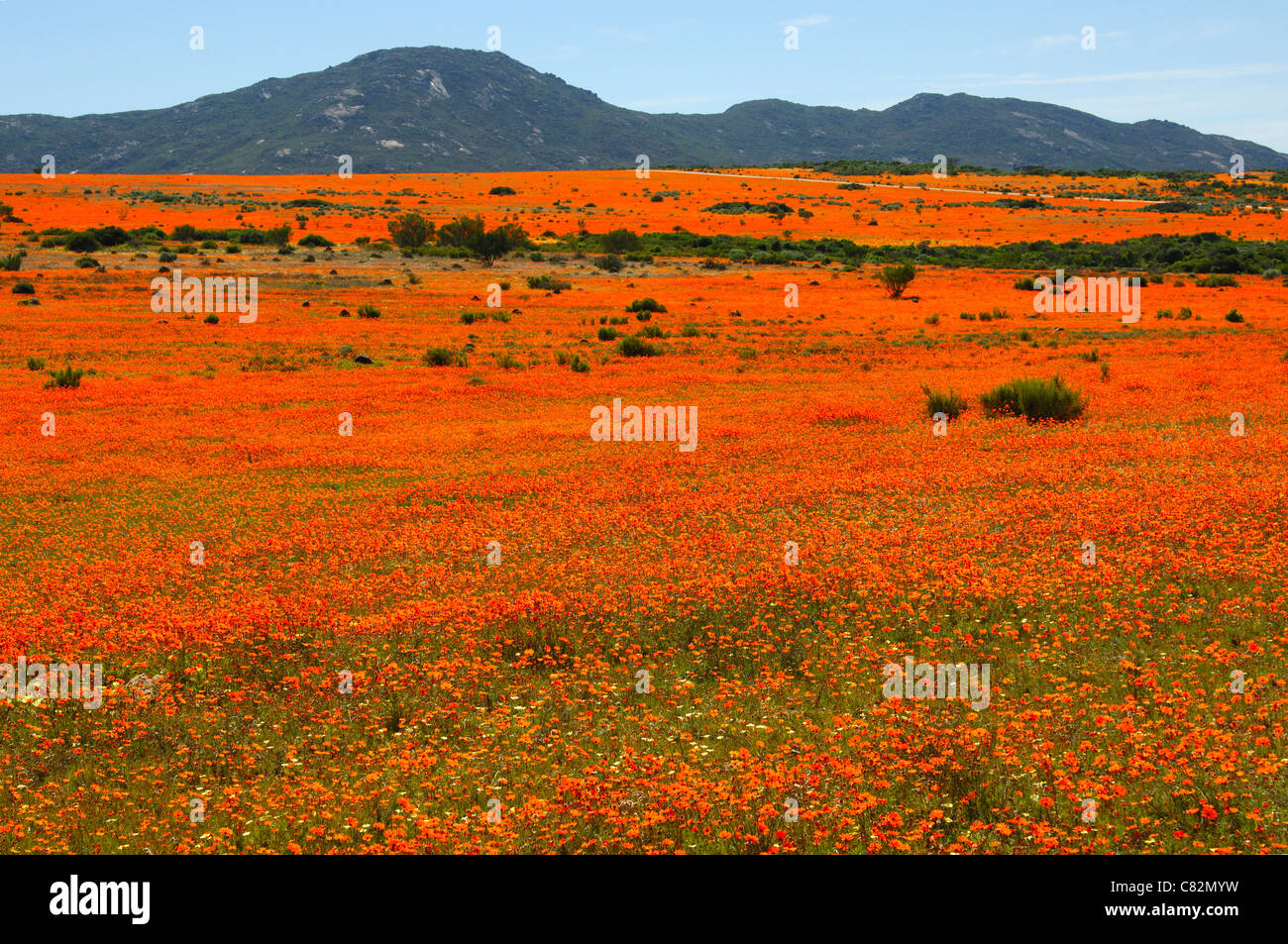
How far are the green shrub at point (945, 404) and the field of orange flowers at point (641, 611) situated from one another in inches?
26.2

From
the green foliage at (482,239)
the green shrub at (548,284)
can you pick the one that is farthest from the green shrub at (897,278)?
the green foliage at (482,239)

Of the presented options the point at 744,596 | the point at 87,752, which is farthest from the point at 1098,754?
the point at 87,752

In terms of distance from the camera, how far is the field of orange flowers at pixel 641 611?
7.98 metres

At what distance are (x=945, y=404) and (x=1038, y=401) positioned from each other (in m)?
2.17

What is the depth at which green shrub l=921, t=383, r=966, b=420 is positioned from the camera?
25984mm

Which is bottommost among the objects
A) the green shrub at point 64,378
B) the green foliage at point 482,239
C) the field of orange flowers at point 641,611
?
the field of orange flowers at point 641,611

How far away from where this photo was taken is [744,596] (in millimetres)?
13023

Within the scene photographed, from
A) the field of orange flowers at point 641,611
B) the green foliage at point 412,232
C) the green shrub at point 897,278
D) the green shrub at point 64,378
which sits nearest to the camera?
the field of orange flowers at point 641,611

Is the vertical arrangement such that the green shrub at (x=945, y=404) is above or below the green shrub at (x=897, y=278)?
below

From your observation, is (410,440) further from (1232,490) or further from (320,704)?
(1232,490)

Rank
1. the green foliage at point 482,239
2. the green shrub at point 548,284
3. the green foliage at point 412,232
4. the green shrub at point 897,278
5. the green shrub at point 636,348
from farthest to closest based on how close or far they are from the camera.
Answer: the green foliage at point 412,232 < the green foliage at point 482,239 < the green shrub at point 548,284 < the green shrub at point 897,278 < the green shrub at point 636,348

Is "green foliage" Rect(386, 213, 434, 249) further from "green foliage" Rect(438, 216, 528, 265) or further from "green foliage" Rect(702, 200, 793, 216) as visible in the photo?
"green foliage" Rect(702, 200, 793, 216)

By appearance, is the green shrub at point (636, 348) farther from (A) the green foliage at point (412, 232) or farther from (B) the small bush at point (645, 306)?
(A) the green foliage at point (412, 232)

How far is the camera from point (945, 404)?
2611 cm
